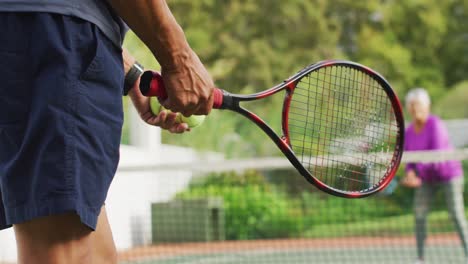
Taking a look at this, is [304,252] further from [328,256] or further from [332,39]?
[332,39]

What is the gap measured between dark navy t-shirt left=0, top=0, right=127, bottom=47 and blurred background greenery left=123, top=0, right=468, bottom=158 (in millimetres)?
16451

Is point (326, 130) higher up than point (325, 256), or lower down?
higher up

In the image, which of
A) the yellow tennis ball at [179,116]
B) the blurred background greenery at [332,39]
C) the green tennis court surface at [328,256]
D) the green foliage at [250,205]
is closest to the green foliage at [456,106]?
the blurred background greenery at [332,39]

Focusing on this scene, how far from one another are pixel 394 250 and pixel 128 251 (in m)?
2.20

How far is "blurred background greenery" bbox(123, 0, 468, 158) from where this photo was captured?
905 inches

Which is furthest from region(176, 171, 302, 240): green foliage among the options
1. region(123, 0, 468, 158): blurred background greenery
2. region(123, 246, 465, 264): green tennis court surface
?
region(123, 0, 468, 158): blurred background greenery

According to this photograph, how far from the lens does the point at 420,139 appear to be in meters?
6.16

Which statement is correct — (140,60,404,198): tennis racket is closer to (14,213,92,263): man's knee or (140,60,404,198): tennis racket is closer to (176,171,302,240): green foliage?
(14,213,92,263): man's knee

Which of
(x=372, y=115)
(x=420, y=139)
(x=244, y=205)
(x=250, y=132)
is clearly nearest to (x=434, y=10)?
(x=250, y=132)

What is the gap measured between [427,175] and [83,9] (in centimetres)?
472

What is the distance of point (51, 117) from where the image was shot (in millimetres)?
1491

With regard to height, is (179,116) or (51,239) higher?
(179,116)

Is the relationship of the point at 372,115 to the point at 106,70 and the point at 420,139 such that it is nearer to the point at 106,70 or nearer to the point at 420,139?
the point at 106,70

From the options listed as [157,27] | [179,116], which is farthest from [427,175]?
[157,27]
